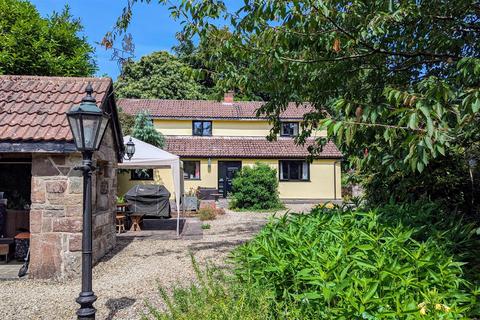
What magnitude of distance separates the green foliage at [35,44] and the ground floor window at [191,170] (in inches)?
508

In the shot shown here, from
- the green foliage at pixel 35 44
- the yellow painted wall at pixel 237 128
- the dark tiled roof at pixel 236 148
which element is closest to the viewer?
the green foliage at pixel 35 44

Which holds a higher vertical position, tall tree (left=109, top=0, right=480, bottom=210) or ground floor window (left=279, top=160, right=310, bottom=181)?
tall tree (left=109, top=0, right=480, bottom=210)

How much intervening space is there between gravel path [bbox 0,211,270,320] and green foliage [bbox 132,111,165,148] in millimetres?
13313

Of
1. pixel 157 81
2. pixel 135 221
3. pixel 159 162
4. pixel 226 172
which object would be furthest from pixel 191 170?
pixel 157 81

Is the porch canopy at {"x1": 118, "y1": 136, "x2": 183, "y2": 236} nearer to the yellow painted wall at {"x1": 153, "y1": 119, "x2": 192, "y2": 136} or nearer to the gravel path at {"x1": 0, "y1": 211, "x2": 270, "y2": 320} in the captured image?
the gravel path at {"x1": 0, "y1": 211, "x2": 270, "y2": 320}

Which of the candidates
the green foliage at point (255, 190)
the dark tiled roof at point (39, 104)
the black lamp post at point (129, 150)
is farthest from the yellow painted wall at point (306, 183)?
the dark tiled roof at point (39, 104)

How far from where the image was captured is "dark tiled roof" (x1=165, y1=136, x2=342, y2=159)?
25750mm

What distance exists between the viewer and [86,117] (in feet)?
14.7

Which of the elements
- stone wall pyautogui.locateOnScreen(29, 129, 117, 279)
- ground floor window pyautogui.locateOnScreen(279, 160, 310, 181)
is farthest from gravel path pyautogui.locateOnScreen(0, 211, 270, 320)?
ground floor window pyautogui.locateOnScreen(279, 160, 310, 181)

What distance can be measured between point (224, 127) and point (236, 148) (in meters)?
2.24

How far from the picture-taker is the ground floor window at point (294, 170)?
26.6 meters

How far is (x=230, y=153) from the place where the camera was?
2584 centimetres

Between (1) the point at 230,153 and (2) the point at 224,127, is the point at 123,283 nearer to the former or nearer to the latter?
(1) the point at 230,153

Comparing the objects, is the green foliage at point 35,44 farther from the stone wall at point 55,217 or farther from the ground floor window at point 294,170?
the ground floor window at point 294,170
